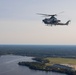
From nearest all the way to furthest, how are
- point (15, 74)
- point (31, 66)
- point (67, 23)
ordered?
point (67, 23)
point (15, 74)
point (31, 66)

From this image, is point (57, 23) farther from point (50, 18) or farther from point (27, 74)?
point (27, 74)

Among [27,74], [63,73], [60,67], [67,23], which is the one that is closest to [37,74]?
[27,74]

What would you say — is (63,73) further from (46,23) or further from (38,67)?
(46,23)

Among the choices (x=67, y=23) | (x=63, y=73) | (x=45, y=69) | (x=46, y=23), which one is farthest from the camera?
(x=45, y=69)

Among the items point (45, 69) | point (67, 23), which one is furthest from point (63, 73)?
point (67, 23)

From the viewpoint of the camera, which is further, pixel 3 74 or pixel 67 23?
pixel 3 74

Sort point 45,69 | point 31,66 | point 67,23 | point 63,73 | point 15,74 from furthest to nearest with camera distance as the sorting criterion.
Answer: point 31,66, point 45,69, point 63,73, point 15,74, point 67,23

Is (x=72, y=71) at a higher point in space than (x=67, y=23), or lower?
lower

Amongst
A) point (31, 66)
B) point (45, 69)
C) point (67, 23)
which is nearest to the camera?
point (67, 23)

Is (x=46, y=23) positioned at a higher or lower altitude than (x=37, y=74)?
higher
